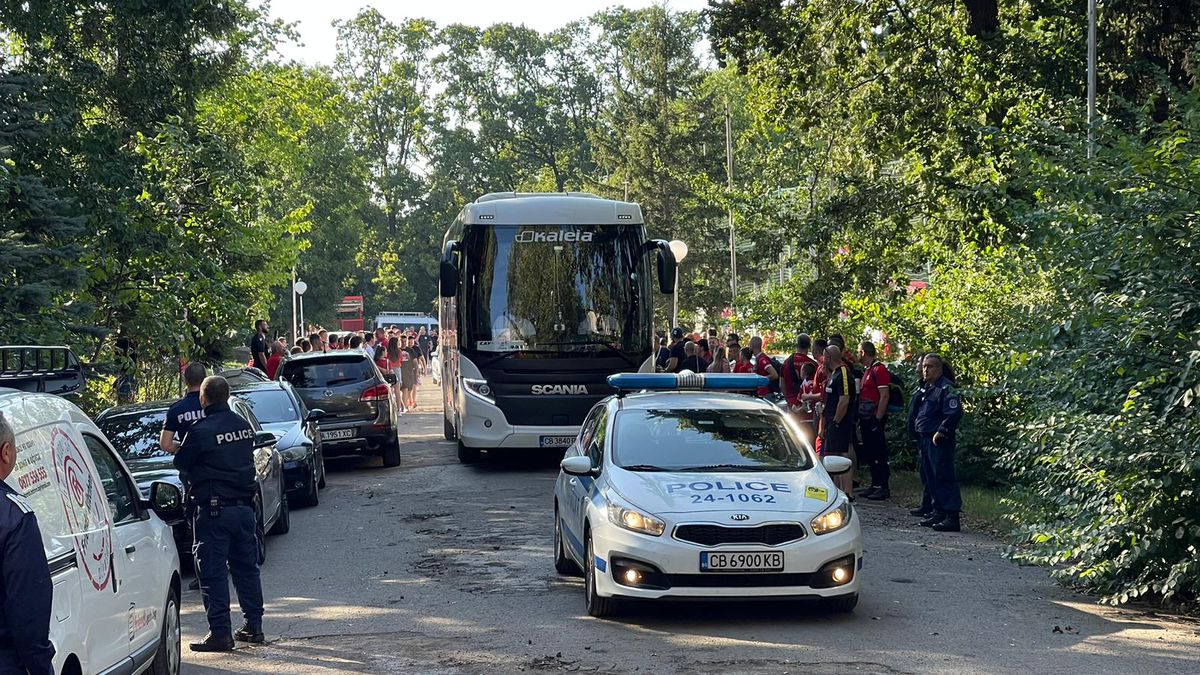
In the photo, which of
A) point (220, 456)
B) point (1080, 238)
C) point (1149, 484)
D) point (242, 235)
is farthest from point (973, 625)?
point (242, 235)

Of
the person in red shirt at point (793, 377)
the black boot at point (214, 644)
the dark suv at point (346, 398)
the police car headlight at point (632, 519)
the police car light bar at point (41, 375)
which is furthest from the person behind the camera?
the dark suv at point (346, 398)

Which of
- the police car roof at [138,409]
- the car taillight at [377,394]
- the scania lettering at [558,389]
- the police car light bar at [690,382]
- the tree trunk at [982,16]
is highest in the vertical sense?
the tree trunk at [982,16]

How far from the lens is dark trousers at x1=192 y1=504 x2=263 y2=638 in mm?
9367

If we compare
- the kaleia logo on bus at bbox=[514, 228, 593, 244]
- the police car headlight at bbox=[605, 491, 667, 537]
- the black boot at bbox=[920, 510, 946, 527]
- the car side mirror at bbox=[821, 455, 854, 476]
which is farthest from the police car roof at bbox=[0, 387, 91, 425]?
the kaleia logo on bus at bbox=[514, 228, 593, 244]

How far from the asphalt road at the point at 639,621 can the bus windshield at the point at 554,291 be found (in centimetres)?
548

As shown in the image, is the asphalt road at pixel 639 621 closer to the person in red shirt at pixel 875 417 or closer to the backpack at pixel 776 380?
the person in red shirt at pixel 875 417

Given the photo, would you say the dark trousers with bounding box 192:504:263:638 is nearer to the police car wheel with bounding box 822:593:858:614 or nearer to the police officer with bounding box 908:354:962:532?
the police car wheel with bounding box 822:593:858:614

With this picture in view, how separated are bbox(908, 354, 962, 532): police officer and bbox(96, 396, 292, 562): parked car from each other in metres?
6.32

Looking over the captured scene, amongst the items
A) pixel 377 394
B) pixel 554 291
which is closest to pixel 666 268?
pixel 554 291

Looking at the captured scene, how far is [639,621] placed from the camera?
1000 cm

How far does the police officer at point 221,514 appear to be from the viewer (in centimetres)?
941

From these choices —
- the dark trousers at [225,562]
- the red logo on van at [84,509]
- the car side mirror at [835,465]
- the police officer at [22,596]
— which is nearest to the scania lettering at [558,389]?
the car side mirror at [835,465]

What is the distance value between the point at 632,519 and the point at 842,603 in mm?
1559

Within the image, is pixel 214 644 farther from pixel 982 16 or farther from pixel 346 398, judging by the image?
pixel 982 16
